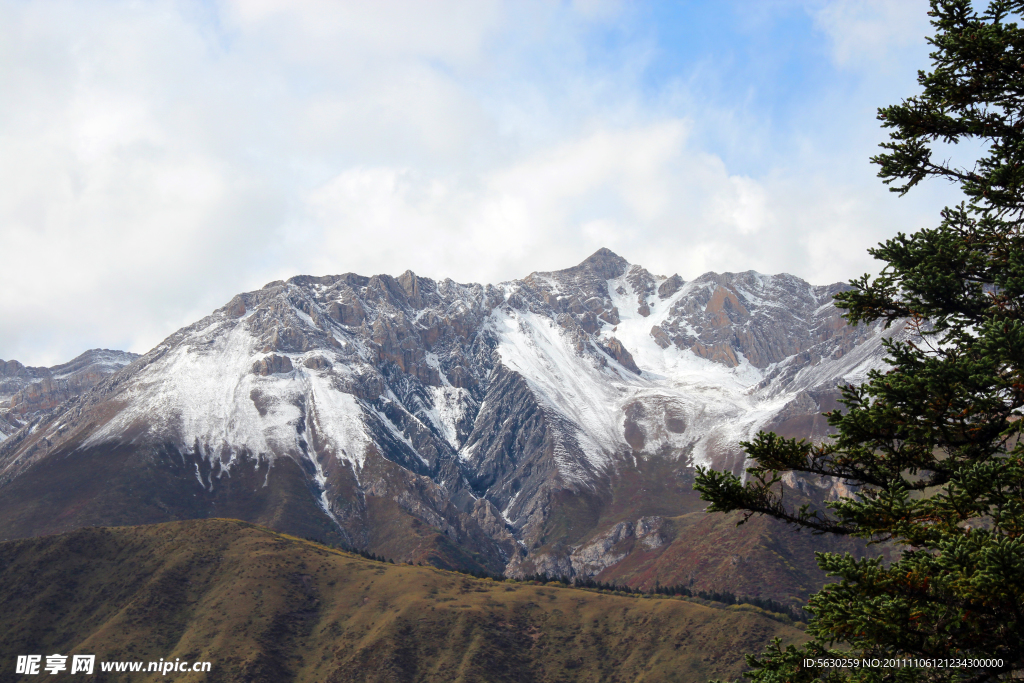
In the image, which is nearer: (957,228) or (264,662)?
(957,228)

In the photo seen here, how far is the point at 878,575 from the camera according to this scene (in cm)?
1805

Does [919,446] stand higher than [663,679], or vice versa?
[919,446]

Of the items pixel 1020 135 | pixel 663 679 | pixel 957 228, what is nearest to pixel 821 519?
pixel 957 228

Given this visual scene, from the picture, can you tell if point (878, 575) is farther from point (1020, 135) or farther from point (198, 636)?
Answer: point (198, 636)

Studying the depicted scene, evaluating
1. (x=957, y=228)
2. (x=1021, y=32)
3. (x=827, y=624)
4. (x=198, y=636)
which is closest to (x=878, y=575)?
(x=827, y=624)

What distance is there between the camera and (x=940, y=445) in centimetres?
2069

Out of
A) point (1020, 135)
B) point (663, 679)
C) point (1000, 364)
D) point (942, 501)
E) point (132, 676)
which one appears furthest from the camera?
point (663, 679)

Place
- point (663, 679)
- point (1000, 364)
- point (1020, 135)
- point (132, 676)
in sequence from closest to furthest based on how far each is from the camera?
point (1000, 364)
point (1020, 135)
point (132, 676)
point (663, 679)

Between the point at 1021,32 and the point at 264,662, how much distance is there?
203m

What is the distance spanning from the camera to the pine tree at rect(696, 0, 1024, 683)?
17.0 meters

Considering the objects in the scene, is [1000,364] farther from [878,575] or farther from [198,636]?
[198,636]

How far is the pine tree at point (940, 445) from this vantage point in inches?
671

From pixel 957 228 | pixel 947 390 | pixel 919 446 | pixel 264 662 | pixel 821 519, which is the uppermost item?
pixel 957 228

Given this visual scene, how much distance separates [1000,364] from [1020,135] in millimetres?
7038
